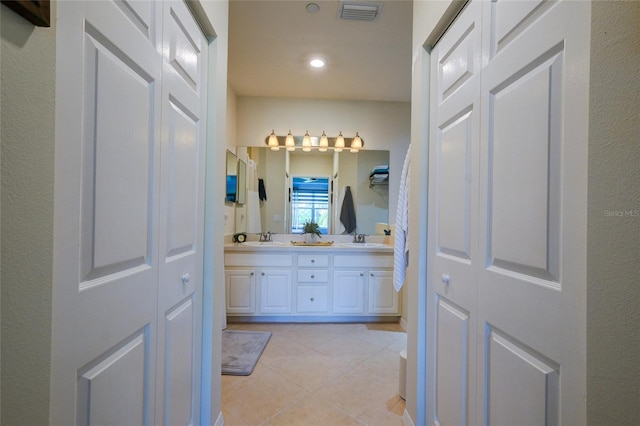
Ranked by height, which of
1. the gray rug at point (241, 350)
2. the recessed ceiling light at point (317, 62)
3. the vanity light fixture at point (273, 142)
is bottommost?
the gray rug at point (241, 350)

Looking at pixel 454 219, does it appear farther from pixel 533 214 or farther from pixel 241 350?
pixel 241 350

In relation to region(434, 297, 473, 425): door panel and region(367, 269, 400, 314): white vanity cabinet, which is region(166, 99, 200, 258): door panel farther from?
region(367, 269, 400, 314): white vanity cabinet

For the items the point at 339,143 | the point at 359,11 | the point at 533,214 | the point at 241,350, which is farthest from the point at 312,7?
the point at 241,350

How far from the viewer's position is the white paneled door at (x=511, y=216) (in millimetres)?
681

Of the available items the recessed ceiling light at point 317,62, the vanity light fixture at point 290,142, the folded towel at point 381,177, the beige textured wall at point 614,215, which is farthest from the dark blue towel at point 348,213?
the beige textured wall at point 614,215

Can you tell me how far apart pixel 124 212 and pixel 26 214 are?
30 cm

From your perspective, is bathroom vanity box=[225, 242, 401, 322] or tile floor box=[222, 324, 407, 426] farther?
bathroom vanity box=[225, 242, 401, 322]

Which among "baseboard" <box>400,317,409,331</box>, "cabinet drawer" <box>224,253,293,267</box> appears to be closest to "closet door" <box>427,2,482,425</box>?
"baseboard" <box>400,317,409,331</box>

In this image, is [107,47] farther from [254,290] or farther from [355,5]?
[254,290]

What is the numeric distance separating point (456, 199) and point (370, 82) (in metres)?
2.35

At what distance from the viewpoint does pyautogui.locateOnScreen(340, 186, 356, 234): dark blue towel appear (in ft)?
11.9

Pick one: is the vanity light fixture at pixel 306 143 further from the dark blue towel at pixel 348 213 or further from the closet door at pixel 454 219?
the closet door at pixel 454 219

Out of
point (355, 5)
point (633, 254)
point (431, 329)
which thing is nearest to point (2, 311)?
point (633, 254)

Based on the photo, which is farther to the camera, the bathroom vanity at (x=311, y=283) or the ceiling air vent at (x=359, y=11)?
the bathroom vanity at (x=311, y=283)
